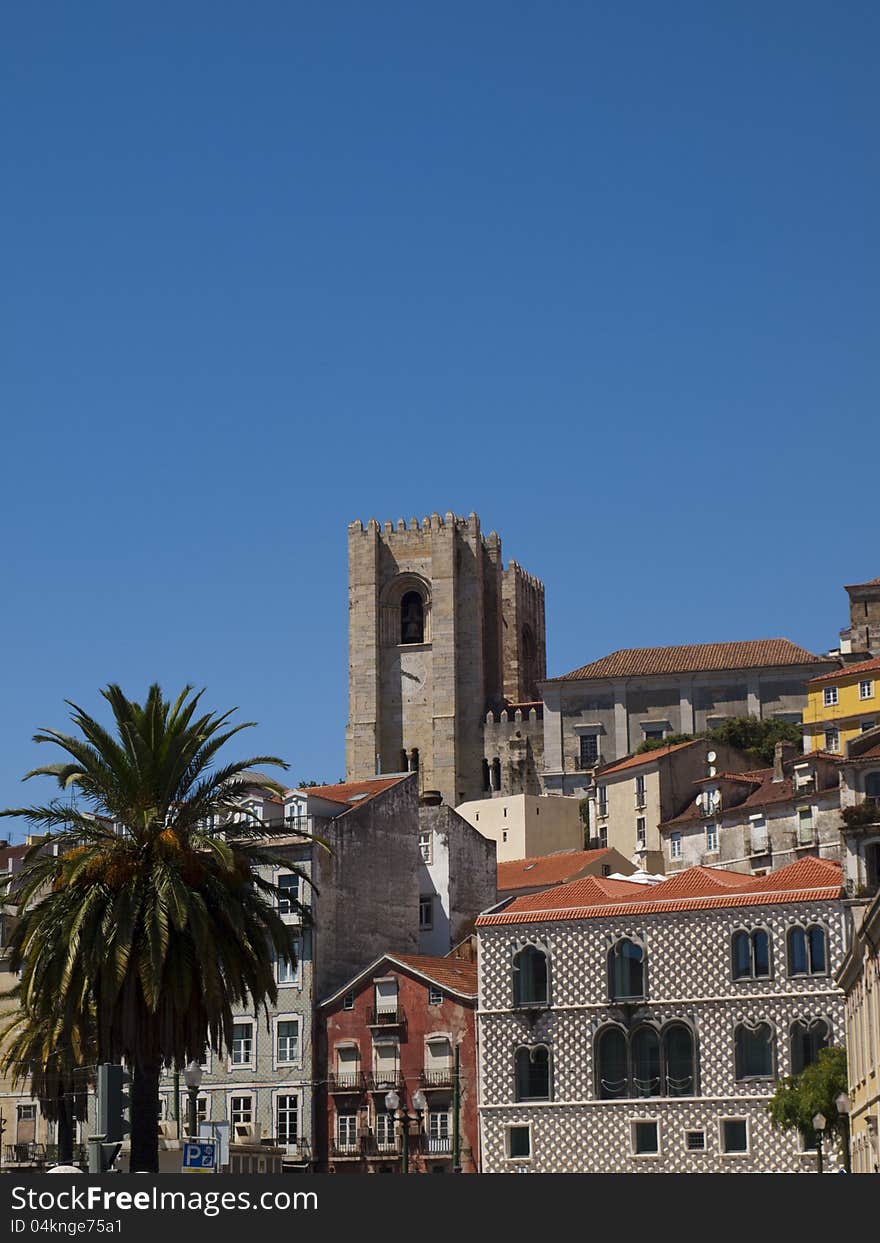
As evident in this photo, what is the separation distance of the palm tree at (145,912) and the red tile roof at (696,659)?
4212 inches

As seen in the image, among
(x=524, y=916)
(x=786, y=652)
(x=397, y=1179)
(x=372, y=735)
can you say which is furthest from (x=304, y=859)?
(x=372, y=735)

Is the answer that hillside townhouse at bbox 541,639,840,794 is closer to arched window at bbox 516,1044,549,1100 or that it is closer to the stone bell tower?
the stone bell tower

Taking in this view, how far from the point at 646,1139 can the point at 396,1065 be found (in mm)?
10961

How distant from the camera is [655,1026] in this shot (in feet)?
221

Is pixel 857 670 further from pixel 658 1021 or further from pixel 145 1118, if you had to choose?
pixel 145 1118

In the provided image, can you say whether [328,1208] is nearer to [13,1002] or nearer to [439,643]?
[13,1002]

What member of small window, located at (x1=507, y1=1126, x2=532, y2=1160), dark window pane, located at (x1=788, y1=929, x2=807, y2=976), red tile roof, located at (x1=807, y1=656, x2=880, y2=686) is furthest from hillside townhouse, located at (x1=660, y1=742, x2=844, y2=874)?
small window, located at (x1=507, y1=1126, x2=532, y2=1160)

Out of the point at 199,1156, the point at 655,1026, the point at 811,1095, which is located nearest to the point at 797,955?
the point at 655,1026

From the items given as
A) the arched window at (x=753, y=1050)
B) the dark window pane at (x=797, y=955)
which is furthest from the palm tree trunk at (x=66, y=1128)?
the dark window pane at (x=797, y=955)

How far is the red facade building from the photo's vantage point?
237 feet

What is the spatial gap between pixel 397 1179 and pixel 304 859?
51361mm

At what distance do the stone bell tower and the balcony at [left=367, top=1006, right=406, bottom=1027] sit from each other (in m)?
87.4

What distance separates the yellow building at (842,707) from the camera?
116 m

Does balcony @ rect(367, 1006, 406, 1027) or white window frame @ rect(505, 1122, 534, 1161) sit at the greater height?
balcony @ rect(367, 1006, 406, 1027)
